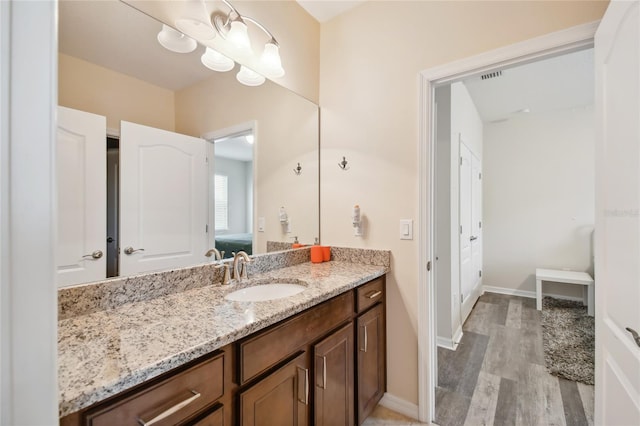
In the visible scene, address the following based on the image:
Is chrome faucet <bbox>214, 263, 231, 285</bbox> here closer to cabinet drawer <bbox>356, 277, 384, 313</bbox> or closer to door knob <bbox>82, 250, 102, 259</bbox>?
door knob <bbox>82, 250, 102, 259</bbox>

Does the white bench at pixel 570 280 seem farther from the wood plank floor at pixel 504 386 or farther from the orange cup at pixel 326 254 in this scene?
the orange cup at pixel 326 254

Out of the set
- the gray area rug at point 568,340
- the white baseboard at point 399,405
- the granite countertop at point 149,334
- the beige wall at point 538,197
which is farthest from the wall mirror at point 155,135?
the beige wall at point 538,197

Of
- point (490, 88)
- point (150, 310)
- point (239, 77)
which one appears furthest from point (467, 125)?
point (150, 310)

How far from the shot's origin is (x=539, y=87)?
316 cm

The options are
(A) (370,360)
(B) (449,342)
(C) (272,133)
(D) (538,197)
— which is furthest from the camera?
(D) (538,197)

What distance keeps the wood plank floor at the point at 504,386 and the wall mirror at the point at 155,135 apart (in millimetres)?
1529

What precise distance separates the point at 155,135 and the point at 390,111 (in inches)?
52.0

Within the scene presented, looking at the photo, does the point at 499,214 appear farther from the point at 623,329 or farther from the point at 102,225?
the point at 102,225

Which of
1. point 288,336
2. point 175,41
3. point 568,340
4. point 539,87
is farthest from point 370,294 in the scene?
point 539,87

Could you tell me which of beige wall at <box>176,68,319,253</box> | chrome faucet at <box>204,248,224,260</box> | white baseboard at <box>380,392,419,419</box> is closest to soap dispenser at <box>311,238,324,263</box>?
beige wall at <box>176,68,319,253</box>

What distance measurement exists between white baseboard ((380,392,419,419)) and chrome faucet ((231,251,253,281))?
1.20 metres

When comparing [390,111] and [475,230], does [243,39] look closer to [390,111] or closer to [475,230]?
[390,111]

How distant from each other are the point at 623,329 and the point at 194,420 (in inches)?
53.8

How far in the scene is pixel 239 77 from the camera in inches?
64.4
